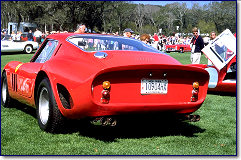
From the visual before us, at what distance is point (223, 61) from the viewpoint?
28.3ft

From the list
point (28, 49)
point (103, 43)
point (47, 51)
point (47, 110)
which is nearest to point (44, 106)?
point (47, 110)

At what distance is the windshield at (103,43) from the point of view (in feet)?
16.0

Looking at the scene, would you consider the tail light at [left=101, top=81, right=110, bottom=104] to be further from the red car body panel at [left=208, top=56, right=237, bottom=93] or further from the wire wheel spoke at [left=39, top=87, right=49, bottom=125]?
the red car body panel at [left=208, top=56, right=237, bottom=93]

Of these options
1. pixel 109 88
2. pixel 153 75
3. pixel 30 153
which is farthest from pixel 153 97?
pixel 30 153

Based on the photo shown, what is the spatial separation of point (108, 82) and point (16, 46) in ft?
77.8

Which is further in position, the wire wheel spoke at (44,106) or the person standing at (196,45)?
the person standing at (196,45)

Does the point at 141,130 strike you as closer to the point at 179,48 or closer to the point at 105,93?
the point at 105,93

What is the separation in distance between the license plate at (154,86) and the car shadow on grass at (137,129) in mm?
313

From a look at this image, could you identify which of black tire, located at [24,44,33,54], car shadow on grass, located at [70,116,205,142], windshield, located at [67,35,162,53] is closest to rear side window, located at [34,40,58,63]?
windshield, located at [67,35,162,53]

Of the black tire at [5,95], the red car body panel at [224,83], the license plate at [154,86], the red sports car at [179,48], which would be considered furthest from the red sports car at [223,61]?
the red sports car at [179,48]

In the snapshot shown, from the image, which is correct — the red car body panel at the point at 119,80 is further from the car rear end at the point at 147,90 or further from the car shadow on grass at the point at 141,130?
the car shadow on grass at the point at 141,130

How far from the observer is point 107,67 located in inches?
159

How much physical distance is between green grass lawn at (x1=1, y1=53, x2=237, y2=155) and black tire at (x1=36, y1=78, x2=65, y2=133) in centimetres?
11

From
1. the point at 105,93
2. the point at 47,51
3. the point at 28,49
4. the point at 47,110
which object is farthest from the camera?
the point at 28,49
